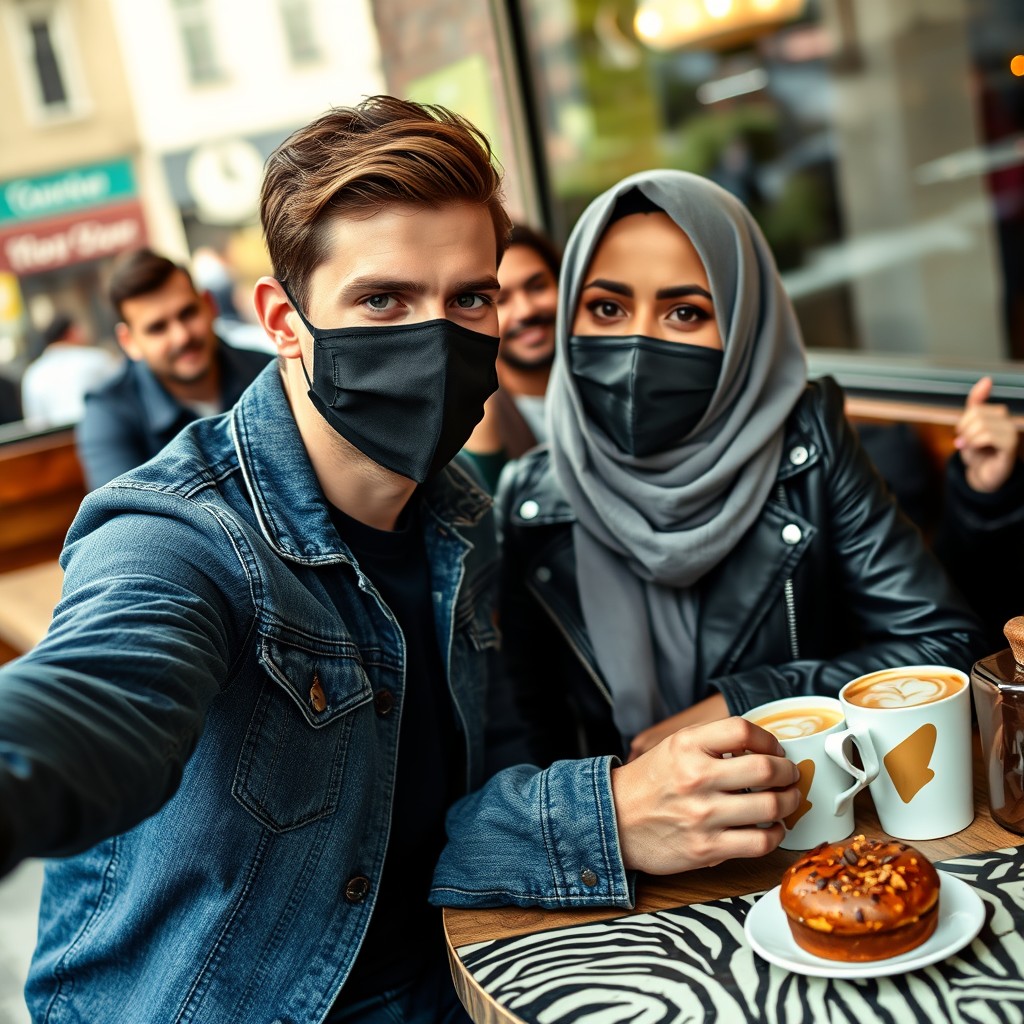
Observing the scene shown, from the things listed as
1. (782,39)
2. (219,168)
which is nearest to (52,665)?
(219,168)

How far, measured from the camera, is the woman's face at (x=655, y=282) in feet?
5.51

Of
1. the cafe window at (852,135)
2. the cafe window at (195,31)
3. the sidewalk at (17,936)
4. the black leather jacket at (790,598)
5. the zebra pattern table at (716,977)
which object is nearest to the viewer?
the zebra pattern table at (716,977)

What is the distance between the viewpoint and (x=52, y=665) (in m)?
0.89

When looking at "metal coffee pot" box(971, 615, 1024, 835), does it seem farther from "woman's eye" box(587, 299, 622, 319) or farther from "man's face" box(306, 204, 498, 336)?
"woman's eye" box(587, 299, 622, 319)

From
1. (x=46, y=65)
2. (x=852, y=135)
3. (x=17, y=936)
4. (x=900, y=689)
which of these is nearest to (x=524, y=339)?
(x=900, y=689)

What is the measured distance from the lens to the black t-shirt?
1.43 metres

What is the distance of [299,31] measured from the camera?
5.82 m

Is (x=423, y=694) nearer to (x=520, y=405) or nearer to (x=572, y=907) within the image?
(x=572, y=907)

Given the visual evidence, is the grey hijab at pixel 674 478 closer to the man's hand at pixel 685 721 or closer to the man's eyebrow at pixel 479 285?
the man's hand at pixel 685 721

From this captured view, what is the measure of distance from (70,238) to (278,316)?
4.90m

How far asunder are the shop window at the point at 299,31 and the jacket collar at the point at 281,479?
4839mm

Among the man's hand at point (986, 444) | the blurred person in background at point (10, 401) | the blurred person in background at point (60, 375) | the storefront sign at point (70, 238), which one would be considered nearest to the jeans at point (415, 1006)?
the man's hand at point (986, 444)

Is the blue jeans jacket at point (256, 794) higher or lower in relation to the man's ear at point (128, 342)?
lower

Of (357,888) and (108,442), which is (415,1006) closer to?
(357,888)
